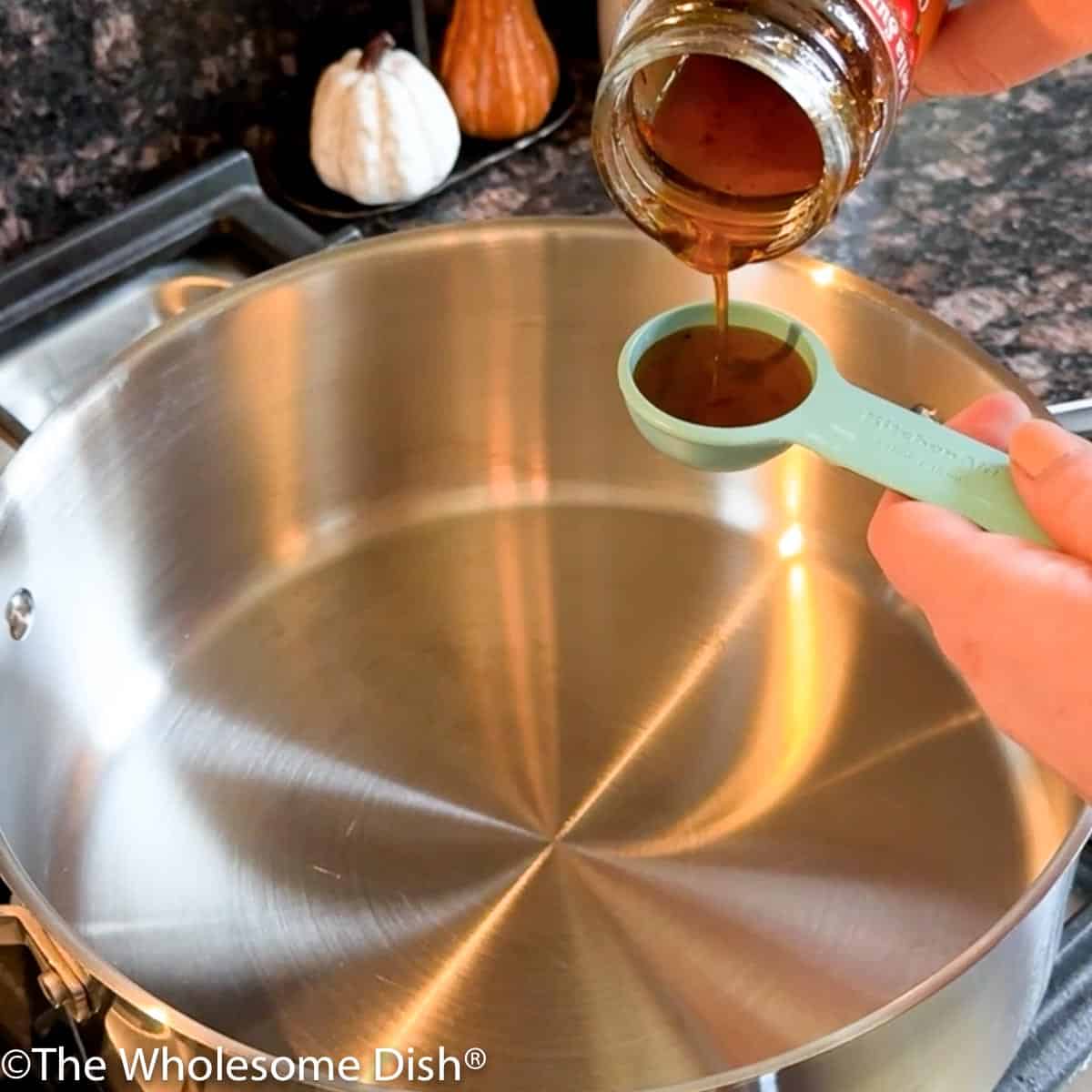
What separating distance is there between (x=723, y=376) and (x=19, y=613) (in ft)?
1.03

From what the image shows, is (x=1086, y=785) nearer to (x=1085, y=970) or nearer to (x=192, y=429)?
(x=1085, y=970)

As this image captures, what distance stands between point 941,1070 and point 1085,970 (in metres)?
0.12

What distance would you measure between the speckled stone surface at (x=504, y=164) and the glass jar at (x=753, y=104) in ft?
0.80

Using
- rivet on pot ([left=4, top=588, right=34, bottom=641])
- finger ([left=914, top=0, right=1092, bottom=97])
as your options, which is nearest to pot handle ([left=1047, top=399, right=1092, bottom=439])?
finger ([left=914, top=0, right=1092, bottom=97])

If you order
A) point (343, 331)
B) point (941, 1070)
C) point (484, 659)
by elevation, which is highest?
point (343, 331)

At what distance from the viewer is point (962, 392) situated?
0.64m

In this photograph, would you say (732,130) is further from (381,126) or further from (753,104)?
(381,126)

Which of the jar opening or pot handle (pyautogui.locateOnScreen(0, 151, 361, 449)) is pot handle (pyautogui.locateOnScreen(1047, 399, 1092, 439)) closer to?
the jar opening

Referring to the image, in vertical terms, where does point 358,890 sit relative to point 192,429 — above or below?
below

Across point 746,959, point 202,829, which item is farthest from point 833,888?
point 202,829

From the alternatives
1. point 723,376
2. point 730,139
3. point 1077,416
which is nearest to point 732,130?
point 730,139

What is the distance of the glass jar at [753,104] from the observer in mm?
463

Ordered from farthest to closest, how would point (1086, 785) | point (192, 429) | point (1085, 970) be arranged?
point (192, 429) → point (1085, 970) → point (1086, 785)

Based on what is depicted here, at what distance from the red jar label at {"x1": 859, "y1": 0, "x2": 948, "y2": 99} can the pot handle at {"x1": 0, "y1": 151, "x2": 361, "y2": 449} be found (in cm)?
33
